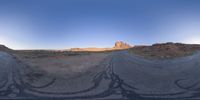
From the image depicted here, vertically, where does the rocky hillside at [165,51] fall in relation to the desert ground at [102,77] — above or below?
above

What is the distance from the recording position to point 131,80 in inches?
550

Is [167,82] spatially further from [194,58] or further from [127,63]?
[194,58]

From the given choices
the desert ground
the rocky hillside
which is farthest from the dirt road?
the rocky hillside

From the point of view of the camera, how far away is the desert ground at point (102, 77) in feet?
39.3

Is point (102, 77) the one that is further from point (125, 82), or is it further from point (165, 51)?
point (165, 51)

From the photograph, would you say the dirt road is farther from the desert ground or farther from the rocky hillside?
the rocky hillside

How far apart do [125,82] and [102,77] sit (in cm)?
132

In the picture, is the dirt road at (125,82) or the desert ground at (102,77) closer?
the dirt road at (125,82)

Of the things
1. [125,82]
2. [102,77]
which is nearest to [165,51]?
[102,77]

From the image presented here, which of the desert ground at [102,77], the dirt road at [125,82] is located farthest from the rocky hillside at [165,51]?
the dirt road at [125,82]

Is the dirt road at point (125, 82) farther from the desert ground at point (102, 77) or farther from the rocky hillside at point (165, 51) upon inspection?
the rocky hillside at point (165, 51)

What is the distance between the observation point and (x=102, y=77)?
14430mm

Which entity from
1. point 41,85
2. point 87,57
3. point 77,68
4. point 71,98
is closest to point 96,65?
point 77,68

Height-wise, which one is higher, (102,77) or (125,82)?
(102,77)
